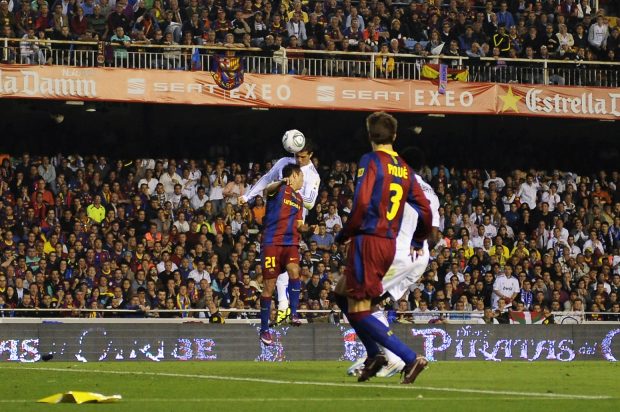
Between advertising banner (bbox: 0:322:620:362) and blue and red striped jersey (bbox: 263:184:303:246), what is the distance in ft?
8.79

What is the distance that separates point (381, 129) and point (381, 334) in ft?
5.47

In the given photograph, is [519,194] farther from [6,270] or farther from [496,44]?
[6,270]

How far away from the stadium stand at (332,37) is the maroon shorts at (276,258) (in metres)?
11.8

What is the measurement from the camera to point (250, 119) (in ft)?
106

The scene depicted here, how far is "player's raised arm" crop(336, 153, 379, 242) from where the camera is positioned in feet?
34.9

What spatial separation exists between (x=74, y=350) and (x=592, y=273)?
1255 centimetres

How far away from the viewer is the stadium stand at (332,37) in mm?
27281

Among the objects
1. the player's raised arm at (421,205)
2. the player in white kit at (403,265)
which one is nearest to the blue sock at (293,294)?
the player in white kit at (403,265)

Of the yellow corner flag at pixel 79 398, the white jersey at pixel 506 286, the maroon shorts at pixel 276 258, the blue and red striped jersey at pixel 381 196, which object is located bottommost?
the white jersey at pixel 506 286

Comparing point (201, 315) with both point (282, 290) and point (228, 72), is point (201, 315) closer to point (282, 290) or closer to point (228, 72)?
point (282, 290)

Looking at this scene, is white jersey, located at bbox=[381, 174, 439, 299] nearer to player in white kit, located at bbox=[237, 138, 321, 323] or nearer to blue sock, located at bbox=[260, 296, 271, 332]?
blue sock, located at bbox=[260, 296, 271, 332]

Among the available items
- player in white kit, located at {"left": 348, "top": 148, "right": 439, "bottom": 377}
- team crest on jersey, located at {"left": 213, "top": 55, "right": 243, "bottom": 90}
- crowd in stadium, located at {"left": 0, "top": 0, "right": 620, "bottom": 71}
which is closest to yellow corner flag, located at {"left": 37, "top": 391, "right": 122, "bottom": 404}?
player in white kit, located at {"left": 348, "top": 148, "right": 439, "bottom": 377}

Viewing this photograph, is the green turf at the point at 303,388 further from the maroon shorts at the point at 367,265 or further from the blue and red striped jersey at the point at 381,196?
the blue and red striped jersey at the point at 381,196

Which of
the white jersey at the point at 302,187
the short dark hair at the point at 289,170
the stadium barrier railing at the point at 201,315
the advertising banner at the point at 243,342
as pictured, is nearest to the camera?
the short dark hair at the point at 289,170
